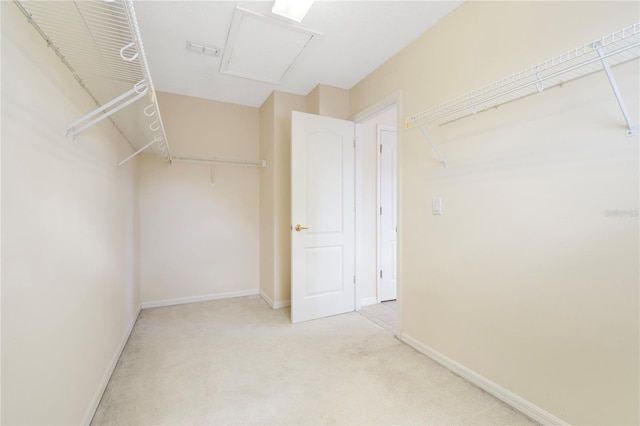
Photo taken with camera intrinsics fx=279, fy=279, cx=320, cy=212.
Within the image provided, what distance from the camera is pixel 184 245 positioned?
3.43 m

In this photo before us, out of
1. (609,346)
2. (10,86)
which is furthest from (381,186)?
(10,86)

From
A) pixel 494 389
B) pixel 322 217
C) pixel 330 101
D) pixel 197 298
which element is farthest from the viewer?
pixel 197 298

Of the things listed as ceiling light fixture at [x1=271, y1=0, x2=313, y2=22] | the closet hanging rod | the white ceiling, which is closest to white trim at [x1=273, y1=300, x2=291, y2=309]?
the closet hanging rod

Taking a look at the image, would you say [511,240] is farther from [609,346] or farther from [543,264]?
[609,346]

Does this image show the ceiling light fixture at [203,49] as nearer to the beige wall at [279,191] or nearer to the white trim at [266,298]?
the beige wall at [279,191]

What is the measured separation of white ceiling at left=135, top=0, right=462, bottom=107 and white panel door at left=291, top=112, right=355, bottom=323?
49 cm

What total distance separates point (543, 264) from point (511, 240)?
19 cm

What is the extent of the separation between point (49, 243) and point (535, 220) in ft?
7.59

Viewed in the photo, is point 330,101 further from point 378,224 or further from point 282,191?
point 378,224

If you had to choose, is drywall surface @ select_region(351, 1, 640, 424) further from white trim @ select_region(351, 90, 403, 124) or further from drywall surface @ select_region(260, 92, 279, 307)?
drywall surface @ select_region(260, 92, 279, 307)

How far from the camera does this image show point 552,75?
3.89 feet

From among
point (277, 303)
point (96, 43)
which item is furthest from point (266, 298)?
point (96, 43)

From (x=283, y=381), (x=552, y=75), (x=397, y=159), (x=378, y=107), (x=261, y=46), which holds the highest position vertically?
(x=261, y=46)

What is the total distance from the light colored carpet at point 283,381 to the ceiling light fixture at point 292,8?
2445mm
